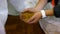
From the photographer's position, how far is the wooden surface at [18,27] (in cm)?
104

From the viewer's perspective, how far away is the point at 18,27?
41.3 inches

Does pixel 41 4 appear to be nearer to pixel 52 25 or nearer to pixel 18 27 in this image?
pixel 52 25

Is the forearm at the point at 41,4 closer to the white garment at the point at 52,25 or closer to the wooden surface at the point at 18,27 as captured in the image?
the white garment at the point at 52,25

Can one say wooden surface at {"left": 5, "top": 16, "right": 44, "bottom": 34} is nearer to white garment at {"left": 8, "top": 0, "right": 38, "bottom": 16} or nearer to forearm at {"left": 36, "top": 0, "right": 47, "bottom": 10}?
white garment at {"left": 8, "top": 0, "right": 38, "bottom": 16}

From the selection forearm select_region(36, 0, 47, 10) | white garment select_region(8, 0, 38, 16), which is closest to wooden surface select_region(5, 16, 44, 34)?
white garment select_region(8, 0, 38, 16)

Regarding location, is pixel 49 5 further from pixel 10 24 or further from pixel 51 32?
pixel 10 24

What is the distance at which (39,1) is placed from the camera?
0.91 metres

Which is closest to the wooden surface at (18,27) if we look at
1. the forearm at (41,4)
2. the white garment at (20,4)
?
the white garment at (20,4)

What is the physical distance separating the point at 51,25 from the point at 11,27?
0.30 meters

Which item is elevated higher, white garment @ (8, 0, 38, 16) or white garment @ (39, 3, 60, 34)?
white garment @ (8, 0, 38, 16)

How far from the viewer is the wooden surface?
3.41 ft

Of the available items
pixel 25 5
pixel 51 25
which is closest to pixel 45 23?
pixel 51 25

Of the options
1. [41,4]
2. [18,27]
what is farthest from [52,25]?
[18,27]

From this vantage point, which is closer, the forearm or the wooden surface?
the forearm
